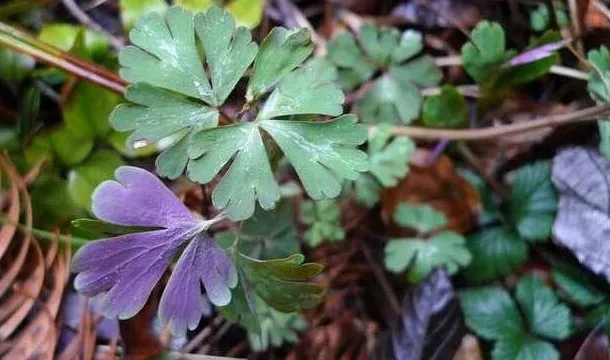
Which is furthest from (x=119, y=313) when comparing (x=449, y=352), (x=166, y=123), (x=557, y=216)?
(x=557, y=216)

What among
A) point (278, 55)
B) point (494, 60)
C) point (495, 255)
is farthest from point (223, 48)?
point (495, 255)

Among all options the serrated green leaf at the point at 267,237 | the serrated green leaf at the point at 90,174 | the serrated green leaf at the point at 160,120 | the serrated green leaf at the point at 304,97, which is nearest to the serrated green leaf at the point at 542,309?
the serrated green leaf at the point at 267,237

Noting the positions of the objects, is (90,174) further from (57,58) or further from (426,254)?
(426,254)

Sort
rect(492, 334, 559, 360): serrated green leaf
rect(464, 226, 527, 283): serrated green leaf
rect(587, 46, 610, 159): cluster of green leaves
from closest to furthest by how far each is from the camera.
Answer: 1. rect(587, 46, 610, 159): cluster of green leaves
2. rect(492, 334, 559, 360): serrated green leaf
3. rect(464, 226, 527, 283): serrated green leaf

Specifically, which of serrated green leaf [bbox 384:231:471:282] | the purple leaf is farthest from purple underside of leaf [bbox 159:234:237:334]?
the purple leaf

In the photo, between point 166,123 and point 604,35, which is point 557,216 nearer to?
point 604,35

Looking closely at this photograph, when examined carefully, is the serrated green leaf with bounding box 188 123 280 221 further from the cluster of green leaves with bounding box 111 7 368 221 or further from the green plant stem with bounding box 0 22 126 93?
the green plant stem with bounding box 0 22 126 93
